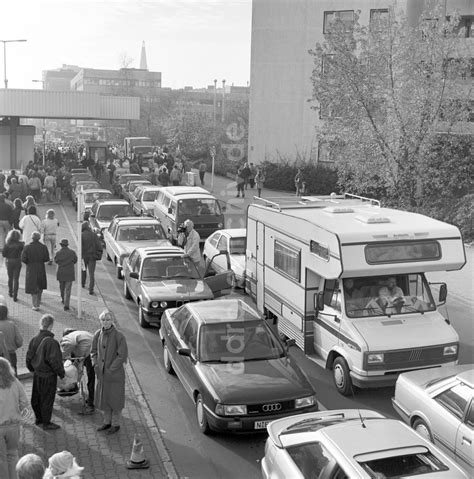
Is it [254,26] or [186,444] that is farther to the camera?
[254,26]

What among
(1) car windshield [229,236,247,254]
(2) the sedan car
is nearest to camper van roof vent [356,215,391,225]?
(2) the sedan car

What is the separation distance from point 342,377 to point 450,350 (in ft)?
5.61

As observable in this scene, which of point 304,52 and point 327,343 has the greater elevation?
point 304,52

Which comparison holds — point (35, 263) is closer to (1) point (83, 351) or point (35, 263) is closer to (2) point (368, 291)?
(1) point (83, 351)

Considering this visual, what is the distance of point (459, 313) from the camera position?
16375 millimetres

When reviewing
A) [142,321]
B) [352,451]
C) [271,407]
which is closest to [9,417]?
[271,407]

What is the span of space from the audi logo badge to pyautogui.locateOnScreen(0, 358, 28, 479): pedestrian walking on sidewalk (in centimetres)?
301

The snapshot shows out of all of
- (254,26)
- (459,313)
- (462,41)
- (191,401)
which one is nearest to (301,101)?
(254,26)

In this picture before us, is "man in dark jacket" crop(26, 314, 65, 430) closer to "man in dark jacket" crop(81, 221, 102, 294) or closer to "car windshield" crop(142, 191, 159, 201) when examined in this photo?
"man in dark jacket" crop(81, 221, 102, 294)

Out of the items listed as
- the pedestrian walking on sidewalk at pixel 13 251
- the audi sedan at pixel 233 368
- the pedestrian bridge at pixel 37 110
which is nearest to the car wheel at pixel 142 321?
the audi sedan at pixel 233 368

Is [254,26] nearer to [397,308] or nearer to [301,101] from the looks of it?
[301,101]

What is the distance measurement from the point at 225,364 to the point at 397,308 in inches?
122

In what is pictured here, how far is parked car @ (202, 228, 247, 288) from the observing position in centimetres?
1700

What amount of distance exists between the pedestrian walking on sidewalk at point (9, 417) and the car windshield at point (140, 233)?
464 inches
